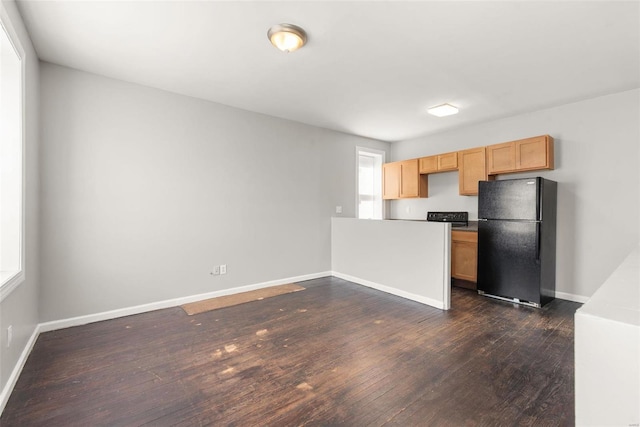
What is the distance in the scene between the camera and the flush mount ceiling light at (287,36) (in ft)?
7.36

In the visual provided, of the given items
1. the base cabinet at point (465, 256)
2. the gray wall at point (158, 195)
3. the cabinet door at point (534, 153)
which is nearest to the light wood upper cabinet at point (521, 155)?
the cabinet door at point (534, 153)

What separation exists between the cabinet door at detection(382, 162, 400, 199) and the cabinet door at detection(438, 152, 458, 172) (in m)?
0.88

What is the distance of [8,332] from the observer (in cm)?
191

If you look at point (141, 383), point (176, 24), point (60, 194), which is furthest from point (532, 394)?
point (60, 194)

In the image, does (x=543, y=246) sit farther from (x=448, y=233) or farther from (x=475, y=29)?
(x=475, y=29)

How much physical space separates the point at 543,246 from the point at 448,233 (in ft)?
4.26

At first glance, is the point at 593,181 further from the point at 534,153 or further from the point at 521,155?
the point at 521,155

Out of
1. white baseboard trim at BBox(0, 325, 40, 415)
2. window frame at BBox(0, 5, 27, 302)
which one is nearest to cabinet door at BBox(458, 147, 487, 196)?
window frame at BBox(0, 5, 27, 302)

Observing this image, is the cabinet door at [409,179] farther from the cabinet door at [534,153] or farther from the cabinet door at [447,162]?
the cabinet door at [534,153]

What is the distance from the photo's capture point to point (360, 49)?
257 centimetres

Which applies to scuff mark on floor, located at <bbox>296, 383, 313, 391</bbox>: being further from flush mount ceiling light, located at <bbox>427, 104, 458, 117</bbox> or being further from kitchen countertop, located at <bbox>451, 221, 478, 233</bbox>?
flush mount ceiling light, located at <bbox>427, 104, 458, 117</bbox>

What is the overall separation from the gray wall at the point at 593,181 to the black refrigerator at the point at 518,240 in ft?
0.58

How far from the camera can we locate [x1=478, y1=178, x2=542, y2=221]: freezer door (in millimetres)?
3519

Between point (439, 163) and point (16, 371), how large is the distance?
551 cm
